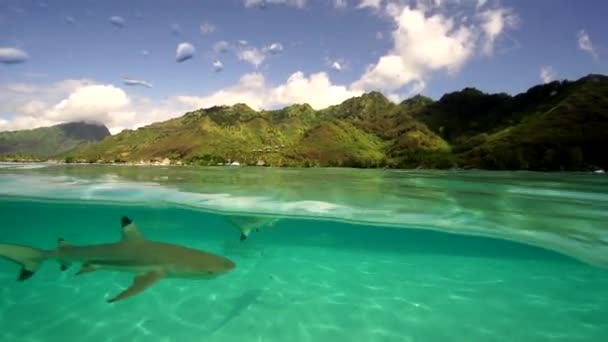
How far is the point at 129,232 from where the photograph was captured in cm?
680

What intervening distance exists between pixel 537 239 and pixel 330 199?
1026cm

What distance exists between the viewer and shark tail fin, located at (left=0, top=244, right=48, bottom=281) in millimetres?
6320

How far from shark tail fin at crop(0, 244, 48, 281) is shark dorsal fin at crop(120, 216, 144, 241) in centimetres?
127

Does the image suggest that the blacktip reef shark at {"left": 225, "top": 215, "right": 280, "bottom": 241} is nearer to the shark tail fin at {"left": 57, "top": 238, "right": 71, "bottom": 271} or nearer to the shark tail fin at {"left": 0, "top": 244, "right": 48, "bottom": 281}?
the shark tail fin at {"left": 57, "top": 238, "right": 71, "bottom": 271}

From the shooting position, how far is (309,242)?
1011 inches

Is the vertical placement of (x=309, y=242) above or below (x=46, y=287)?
below

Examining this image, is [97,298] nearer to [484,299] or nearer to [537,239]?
[484,299]

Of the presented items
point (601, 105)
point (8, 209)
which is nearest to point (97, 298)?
point (8, 209)

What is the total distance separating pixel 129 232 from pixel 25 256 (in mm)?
1657

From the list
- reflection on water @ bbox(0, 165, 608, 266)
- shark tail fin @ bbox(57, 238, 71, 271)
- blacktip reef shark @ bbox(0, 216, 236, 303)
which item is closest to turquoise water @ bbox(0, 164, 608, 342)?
reflection on water @ bbox(0, 165, 608, 266)

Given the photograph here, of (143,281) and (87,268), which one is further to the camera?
(87,268)

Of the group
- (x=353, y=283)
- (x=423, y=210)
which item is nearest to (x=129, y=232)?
(x=353, y=283)

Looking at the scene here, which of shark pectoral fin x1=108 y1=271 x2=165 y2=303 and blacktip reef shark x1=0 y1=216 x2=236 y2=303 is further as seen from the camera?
blacktip reef shark x1=0 y1=216 x2=236 y2=303

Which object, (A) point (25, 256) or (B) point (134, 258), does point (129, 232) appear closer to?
(B) point (134, 258)
